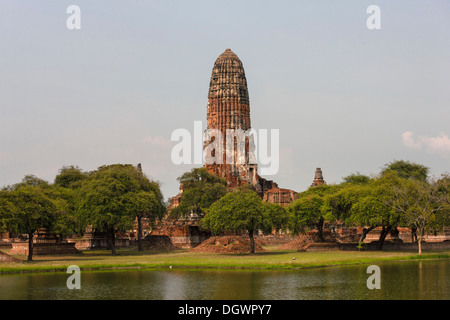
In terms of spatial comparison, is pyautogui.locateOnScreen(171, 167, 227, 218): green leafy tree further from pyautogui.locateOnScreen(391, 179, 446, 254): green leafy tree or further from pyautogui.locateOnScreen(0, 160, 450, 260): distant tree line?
pyautogui.locateOnScreen(391, 179, 446, 254): green leafy tree

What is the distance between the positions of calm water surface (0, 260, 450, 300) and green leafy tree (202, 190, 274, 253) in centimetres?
2042

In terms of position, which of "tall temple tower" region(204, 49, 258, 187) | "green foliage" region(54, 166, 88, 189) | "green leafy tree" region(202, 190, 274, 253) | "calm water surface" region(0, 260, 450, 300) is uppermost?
"tall temple tower" region(204, 49, 258, 187)

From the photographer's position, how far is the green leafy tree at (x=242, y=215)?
6706 centimetres

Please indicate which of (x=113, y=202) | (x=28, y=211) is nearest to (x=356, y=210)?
(x=113, y=202)

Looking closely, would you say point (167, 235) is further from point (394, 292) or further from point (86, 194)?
point (394, 292)

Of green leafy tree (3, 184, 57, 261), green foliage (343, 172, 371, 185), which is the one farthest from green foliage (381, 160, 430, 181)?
green leafy tree (3, 184, 57, 261)

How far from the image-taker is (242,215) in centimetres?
6706

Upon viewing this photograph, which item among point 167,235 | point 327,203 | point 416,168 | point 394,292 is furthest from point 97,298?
point 416,168

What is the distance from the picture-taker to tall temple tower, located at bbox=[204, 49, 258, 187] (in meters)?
135

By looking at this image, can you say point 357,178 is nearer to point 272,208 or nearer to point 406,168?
point 406,168

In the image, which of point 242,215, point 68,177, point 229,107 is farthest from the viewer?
point 229,107

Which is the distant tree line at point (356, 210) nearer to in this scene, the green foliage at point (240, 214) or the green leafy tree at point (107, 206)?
the green foliage at point (240, 214)

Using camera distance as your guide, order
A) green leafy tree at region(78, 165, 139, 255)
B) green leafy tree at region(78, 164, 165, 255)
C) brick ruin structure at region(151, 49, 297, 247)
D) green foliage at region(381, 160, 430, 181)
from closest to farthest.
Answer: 1. green leafy tree at region(78, 165, 139, 255)
2. green leafy tree at region(78, 164, 165, 255)
3. green foliage at region(381, 160, 430, 181)
4. brick ruin structure at region(151, 49, 297, 247)

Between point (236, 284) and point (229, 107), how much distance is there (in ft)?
327
